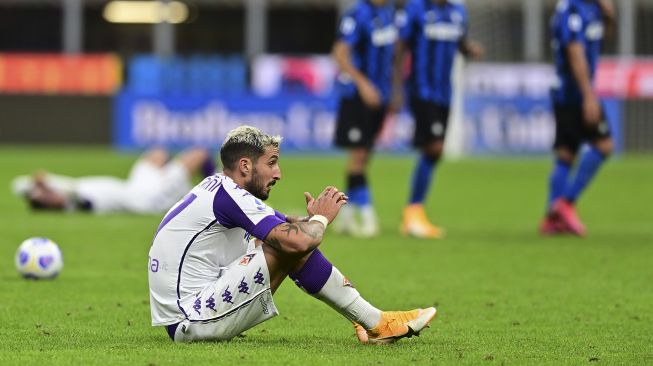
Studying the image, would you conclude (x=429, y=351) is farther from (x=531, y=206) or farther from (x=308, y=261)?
(x=531, y=206)

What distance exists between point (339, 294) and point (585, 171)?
21.6 ft

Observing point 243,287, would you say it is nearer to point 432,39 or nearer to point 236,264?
point 236,264

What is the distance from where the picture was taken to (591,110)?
11930 mm

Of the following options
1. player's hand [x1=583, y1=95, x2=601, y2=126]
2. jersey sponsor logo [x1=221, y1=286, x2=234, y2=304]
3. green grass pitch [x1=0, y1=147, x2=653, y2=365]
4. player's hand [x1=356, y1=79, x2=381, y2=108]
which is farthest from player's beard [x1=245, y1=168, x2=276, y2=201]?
player's hand [x1=583, y1=95, x2=601, y2=126]

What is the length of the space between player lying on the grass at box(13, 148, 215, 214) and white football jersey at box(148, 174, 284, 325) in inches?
322

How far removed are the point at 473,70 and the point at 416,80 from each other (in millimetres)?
14533

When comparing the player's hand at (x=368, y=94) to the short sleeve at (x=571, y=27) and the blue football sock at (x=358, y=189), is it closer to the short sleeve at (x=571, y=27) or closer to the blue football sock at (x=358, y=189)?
the blue football sock at (x=358, y=189)

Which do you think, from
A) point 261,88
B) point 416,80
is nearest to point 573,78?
point 416,80

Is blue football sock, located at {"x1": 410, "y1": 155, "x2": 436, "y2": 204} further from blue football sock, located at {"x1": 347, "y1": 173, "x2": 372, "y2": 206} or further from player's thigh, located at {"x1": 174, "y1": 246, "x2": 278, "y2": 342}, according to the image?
player's thigh, located at {"x1": 174, "y1": 246, "x2": 278, "y2": 342}

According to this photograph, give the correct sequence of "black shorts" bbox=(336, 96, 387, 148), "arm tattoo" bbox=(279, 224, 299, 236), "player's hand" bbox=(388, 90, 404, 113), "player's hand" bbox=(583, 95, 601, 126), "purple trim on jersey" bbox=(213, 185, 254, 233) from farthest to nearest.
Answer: "player's hand" bbox=(388, 90, 404, 113) < "black shorts" bbox=(336, 96, 387, 148) < "player's hand" bbox=(583, 95, 601, 126) < "purple trim on jersey" bbox=(213, 185, 254, 233) < "arm tattoo" bbox=(279, 224, 299, 236)

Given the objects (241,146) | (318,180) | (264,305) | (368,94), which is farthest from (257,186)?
(318,180)

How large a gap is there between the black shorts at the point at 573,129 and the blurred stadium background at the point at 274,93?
41.6 feet

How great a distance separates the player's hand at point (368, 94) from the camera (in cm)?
1232

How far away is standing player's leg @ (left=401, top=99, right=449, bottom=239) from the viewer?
12484 millimetres
